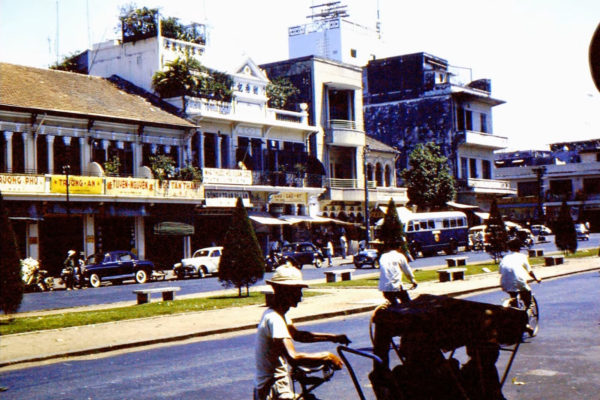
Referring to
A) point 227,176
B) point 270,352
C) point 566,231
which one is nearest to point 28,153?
point 227,176

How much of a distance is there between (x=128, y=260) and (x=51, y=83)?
11.0m

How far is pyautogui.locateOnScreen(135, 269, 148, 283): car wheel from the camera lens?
3453 cm

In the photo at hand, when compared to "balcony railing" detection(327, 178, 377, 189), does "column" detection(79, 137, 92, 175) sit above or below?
above

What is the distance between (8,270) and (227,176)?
26.7m

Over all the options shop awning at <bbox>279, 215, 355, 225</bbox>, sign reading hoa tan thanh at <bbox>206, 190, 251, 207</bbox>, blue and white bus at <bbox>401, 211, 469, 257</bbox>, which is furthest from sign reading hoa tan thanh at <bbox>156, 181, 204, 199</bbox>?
blue and white bus at <bbox>401, 211, 469, 257</bbox>

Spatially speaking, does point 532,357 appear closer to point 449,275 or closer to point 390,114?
point 449,275

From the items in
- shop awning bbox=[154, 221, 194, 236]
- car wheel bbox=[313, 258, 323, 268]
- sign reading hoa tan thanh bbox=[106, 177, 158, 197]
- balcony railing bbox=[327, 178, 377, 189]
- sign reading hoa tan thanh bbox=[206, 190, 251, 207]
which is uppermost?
balcony railing bbox=[327, 178, 377, 189]

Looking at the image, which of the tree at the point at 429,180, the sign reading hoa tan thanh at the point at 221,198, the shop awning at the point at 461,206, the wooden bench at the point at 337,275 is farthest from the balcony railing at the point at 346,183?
the wooden bench at the point at 337,275

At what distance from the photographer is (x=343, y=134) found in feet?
177

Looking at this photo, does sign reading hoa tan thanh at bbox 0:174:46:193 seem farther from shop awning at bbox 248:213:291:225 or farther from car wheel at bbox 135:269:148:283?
shop awning at bbox 248:213:291:225

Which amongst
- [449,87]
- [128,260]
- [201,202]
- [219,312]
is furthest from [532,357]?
[449,87]

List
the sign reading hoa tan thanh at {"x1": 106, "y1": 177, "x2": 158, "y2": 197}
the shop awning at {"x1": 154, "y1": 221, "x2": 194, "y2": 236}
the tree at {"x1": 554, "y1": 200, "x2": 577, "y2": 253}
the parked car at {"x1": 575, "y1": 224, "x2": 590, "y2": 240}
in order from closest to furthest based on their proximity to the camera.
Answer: the sign reading hoa tan thanh at {"x1": 106, "y1": 177, "x2": 158, "y2": 197}, the tree at {"x1": 554, "y1": 200, "x2": 577, "y2": 253}, the shop awning at {"x1": 154, "y1": 221, "x2": 194, "y2": 236}, the parked car at {"x1": 575, "y1": 224, "x2": 590, "y2": 240}

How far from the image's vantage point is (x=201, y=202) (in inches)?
1634

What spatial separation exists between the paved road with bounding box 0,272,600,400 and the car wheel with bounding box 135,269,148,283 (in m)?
20.5
